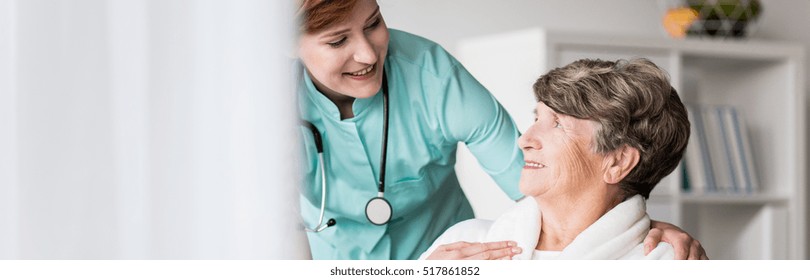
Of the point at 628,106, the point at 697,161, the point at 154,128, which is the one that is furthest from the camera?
the point at 697,161

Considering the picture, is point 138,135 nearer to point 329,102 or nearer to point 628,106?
point 329,102

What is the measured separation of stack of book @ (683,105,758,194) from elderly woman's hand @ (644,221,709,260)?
0.23 meters

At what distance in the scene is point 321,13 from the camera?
1438 mm

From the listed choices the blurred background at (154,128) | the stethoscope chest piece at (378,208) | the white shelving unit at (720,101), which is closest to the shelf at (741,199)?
the white shelving unit at (720,101)

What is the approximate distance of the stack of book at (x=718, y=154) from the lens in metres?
1.75

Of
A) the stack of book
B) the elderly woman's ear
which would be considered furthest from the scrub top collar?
the stack of book

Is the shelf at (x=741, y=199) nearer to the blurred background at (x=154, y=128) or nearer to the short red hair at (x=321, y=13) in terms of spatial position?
the blurred background at (x=154, y=128)

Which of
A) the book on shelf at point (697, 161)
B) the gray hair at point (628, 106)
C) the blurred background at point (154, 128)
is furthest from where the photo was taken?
the book on shelf at point (697, 161)

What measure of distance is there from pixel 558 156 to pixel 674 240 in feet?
0.72

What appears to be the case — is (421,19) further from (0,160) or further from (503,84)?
(0,160)

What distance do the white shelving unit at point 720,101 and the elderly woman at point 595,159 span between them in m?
0.05

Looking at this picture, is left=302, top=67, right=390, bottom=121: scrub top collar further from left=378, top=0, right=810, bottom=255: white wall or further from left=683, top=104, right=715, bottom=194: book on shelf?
left=683, top=104, right=715, bottom=194: book on shelf

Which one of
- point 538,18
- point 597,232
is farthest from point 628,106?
point 538,18
